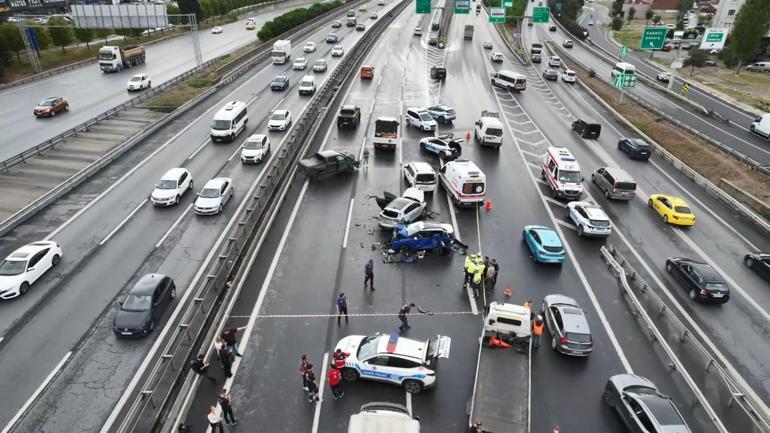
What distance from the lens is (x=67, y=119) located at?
47656 mm

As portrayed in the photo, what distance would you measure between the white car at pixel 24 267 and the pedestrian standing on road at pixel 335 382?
638 inches

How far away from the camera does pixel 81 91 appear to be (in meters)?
57.4

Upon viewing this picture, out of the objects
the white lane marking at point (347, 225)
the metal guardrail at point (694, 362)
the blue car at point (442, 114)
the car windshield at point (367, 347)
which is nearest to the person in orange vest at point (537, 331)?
the metal guardrail at point (694, 362)

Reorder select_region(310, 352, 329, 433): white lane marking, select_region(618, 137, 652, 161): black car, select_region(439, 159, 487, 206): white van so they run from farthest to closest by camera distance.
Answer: select_region(618, 137, 652, 161): black car, select_region(439, 159, 487, 206): white van, select_region(310, 352, 329, 433): white lane marking

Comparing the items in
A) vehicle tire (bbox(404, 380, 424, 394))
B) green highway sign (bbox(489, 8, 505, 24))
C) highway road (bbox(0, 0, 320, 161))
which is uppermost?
green highway sign (bbox(489, 8, 505, 24))

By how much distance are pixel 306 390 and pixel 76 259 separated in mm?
16357

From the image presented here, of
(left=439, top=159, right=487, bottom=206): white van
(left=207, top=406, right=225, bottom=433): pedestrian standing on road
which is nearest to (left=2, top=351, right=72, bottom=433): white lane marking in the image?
(left=207, top=406, right=225, bottom=433): pedestrian standing on road

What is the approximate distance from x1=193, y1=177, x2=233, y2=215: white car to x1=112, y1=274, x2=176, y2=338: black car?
8.46 meters

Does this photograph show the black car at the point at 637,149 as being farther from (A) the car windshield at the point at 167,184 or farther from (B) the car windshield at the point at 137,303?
(B) the car windshield at the point at 137,303

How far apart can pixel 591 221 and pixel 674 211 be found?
23.4 feet

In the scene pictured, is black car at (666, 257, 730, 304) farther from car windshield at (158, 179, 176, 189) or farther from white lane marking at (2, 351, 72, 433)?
Answer: car windshield at (158, 179, 176, 189)

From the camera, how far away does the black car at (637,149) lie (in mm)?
40844

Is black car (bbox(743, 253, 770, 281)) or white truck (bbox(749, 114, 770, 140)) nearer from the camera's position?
black car (bbox(743, 253, 770, 281))

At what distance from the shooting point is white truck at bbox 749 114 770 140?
162 feet
